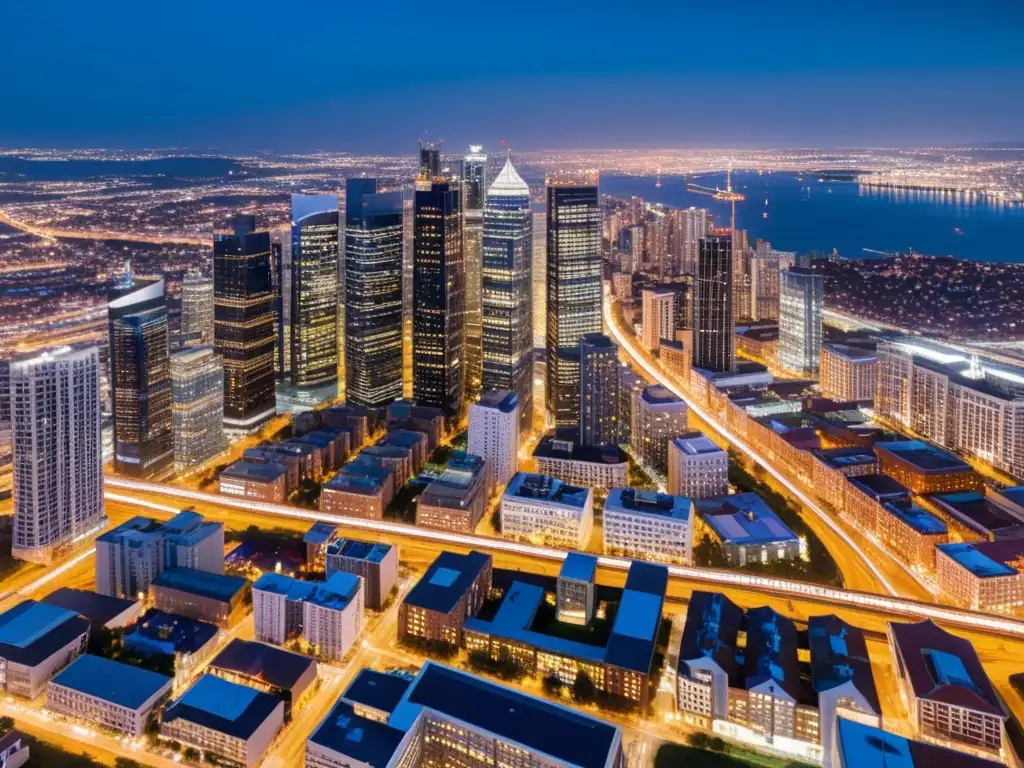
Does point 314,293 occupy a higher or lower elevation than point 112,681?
higher

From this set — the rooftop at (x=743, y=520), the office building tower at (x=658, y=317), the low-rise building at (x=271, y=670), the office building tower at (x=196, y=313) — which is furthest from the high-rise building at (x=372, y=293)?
the low-rise building at (x=271, y=670)

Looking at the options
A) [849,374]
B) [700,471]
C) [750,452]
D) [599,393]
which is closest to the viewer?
[700,471]

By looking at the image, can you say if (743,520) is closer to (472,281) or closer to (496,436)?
(496,436)

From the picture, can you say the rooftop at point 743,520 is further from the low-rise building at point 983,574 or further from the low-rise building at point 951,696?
the low-rise building at point 951,696

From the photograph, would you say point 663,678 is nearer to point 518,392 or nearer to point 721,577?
point 721,577

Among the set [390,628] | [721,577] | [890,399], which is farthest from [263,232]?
[890,399]

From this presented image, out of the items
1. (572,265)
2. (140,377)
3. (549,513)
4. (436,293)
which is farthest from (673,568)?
(140,377)
